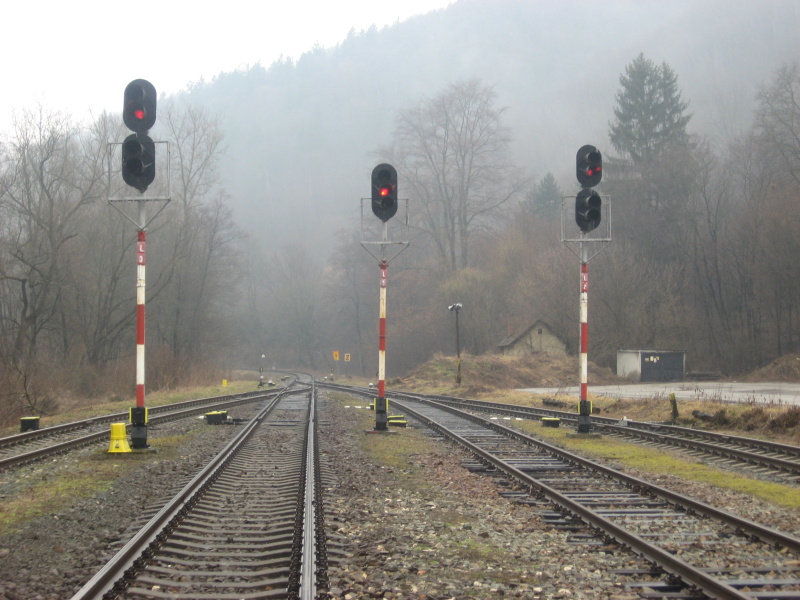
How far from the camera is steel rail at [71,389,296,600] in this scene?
545 centimetres

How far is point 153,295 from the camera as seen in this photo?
45438 mm

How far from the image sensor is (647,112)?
61594mm

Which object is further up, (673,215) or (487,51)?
(487,51)

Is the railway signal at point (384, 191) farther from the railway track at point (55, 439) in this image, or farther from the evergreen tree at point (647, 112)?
the evergreen tree at point (647, 112)

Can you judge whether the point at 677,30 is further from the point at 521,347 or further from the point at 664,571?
the point at 664,571

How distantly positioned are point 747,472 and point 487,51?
106m

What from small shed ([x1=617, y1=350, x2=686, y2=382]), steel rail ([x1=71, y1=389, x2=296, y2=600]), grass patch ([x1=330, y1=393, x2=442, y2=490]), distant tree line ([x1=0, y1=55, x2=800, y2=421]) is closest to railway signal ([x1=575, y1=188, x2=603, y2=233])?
grass patch ([x1=330, y1=393, x2=442, y2=490])

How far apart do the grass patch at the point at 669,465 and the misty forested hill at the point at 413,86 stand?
6853 cm

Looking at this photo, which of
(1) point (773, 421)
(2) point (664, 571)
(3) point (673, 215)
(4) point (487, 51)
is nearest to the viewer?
(2) point (664, 571)

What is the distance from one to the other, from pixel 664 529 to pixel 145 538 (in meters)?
4.94

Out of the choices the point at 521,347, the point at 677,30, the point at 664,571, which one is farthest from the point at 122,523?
the point at 677,30

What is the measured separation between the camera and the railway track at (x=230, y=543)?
559 centimetres

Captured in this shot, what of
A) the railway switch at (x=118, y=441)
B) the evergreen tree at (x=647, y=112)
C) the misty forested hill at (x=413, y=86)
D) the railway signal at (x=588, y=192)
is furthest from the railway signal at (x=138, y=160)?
the misty forested hill at (x=413, y=86)

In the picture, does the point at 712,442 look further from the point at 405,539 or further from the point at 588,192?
the point at 405,539
